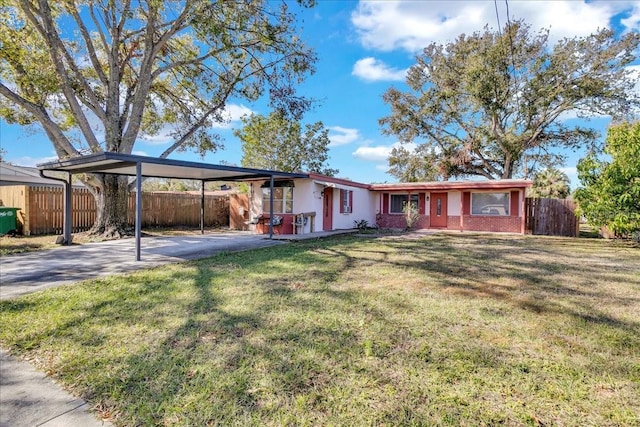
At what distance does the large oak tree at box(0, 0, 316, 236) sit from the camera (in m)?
10.6

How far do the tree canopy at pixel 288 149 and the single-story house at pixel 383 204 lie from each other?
338 inches

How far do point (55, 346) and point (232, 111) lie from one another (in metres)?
13.0

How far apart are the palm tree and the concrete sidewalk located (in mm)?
17687

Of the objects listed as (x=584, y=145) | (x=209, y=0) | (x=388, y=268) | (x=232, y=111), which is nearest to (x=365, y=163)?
(x=584, y=145)

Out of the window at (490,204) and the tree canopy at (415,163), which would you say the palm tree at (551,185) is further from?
the tree canopy at (415,163)

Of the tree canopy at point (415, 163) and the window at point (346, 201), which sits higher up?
the tree canopy at point (415, 163)

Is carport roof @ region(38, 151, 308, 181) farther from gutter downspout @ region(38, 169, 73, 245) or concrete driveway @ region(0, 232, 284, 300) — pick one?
concrete driveway @ region(0, 232, 284, 300)

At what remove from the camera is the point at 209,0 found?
31.9ft

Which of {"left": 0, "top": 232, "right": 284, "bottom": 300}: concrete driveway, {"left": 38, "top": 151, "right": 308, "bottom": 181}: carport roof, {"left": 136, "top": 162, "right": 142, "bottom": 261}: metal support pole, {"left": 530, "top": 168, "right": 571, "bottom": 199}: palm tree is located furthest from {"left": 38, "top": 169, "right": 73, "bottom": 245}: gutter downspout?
{"left": 530, "top": 168, "right": 571, "bottom": 199}: palm tree

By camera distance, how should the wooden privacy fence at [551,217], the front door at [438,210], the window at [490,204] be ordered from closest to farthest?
the wooden privacy fence at [551,217] → the window at [490,204] → the front door at [438,210]

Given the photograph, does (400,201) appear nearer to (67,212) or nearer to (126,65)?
(126,65)

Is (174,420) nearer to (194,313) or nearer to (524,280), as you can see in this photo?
(194,313)

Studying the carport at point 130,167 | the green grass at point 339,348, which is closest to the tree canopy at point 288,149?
the carport at point 130,167

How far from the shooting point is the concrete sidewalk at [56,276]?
2.20 meters
